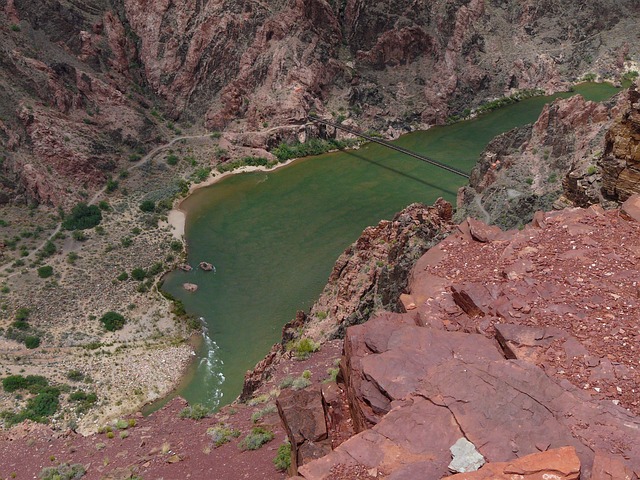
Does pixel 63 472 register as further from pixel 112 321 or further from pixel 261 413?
pixel 112 321

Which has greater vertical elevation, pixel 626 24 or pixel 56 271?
pixel 626 24

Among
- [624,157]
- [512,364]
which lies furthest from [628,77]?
[512,364]

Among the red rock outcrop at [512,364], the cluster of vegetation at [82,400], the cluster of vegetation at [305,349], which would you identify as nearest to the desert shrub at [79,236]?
the cluster of vegetation at [82,400]

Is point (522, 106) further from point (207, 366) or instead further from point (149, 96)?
point (207, 366)

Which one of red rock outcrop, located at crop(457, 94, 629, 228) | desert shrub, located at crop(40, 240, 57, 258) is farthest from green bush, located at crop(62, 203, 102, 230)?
red rock outcrop, located at crop(457, 94, 629, 228)

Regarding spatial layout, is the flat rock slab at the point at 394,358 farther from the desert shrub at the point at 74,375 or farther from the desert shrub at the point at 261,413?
the desert shrub at the point at 74,375

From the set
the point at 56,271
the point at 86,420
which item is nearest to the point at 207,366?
the point at 86,420

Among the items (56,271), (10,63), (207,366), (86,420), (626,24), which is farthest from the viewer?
(626,24)
